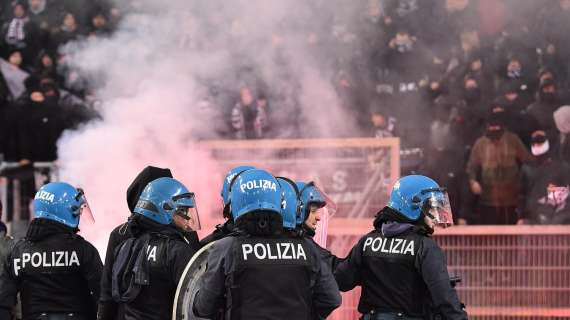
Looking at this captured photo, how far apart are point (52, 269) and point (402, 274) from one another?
184 centimetres

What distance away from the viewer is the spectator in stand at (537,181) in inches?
370

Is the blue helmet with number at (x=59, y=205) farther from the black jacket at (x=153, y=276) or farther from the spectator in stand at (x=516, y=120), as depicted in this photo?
the spectator in stand at (x=516, y=120)

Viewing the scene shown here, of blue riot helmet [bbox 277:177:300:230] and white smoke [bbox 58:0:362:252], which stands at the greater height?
white smoke [bbox 58:0:362:252]

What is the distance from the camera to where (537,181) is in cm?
945

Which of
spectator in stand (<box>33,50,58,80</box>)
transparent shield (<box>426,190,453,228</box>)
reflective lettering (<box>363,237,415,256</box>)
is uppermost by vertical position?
spectator in stand (<box>33,50,58,80</box>)

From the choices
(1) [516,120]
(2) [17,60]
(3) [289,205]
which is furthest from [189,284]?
(2) [17,60]

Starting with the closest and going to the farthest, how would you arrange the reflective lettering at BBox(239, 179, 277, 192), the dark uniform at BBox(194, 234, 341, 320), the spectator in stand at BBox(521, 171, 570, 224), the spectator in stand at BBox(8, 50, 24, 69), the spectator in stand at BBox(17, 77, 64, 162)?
the dark uniform at BBox(194, 234, 341, 320) → the reflective lettering at BBox(239, 179, 277, 192) → the spectator in stand at BBox(521, 171, 570, 224) → the spectator in stand at BBox(17, 77, 64, 162) → the spectator in stand at BBox(8, 50, 24, 69)

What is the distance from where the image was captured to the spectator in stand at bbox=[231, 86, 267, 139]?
412 inches

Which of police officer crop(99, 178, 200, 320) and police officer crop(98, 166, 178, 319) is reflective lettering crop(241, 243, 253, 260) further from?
police officer crop(98, 166, 178, 319)

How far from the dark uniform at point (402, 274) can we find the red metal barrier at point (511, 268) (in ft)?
9.64

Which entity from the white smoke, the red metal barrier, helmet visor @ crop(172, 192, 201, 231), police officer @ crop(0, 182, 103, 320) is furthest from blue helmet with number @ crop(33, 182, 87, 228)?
the white smoke

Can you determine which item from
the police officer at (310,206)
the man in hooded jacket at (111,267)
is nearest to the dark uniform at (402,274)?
the police officer at (310,206)

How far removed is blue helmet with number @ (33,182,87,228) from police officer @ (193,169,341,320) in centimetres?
145

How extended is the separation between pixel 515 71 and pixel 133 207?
19.6 ft
